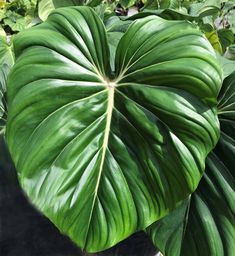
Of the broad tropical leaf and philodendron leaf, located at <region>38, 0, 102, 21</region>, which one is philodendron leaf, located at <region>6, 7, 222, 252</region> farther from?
philodendron leaf, located at <region>38, 0, 102, 21</region>

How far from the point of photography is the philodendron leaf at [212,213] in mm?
848

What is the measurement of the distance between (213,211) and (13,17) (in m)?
2.65

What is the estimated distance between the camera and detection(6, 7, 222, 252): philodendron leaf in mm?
A: 709

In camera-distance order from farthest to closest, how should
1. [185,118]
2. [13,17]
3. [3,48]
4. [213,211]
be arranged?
[13,17]
[3,48]
[213,211]
[185,118]

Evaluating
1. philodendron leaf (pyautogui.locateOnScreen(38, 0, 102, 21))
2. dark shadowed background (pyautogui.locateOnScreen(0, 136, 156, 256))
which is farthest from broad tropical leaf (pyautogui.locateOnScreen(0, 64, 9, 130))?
philodendron leaf (pyautogui.locateOnScreen(38, 0, 102, 21))

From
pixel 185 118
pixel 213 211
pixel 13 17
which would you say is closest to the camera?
pixel 185 118

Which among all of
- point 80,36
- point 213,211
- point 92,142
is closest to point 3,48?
point 80,36

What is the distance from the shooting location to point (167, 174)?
0.74m

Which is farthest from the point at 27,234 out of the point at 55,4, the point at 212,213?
the point at 55,4

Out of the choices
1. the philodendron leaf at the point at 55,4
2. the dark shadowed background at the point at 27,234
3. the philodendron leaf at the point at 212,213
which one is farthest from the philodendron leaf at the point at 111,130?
the philodendron leaf at the point at 55,4

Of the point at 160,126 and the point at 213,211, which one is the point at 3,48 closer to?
the point at 160,126

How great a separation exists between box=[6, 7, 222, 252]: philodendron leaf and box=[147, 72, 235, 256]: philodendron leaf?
14 cm

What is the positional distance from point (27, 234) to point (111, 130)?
1.89 ft

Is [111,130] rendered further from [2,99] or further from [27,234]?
[27,234]
